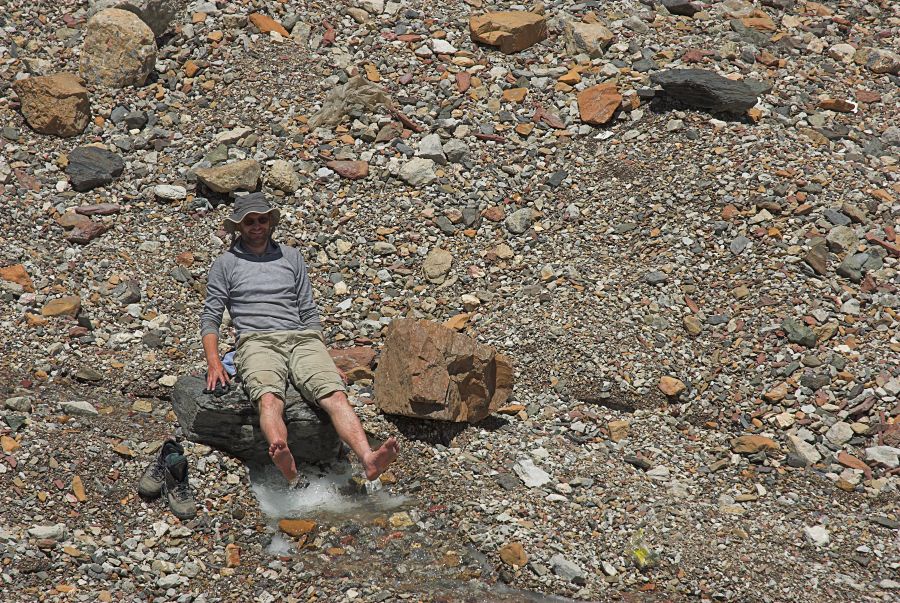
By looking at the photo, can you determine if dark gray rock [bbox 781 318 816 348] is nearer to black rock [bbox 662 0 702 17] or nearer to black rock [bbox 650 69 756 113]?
black rock [bbox 650 69 756 113]

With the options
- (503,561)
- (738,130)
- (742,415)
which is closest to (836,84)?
(738,130)

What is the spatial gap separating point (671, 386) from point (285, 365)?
3.11m

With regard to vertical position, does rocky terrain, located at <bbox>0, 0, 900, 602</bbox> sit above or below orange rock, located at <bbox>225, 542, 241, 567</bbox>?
above

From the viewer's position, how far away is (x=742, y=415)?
7.45 metres

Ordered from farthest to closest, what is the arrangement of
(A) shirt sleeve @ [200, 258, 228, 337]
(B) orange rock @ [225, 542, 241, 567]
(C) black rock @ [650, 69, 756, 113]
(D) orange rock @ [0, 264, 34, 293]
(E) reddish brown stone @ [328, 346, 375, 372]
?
(C) black rock @ [650, 69, 756, 113]
(D) orange rock @ [0, 264, 34, 293]
(E) reddish brown stone @ [328, 346, 375, 372]
(A) shirt sleeve @ [200, 258, 228, 337]
(B) orange rock @ [225, 542, 241, 567]

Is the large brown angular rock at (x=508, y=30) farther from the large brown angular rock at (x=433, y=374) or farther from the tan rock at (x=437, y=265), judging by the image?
the large brown angular rock at (x=433, y=374)

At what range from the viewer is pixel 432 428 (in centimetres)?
733

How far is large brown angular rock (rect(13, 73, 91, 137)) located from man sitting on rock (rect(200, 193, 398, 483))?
3582mm

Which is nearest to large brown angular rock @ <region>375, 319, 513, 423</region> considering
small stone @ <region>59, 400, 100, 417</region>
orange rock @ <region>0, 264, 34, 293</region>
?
small stone @ <region>59, 400, 100, 417</region>

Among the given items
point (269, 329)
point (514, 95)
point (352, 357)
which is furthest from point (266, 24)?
point (269, 329)

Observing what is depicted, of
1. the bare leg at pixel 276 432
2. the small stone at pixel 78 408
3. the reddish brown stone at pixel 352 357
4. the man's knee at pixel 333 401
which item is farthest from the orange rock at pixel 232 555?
the reddish brown stone at pixel 352 357

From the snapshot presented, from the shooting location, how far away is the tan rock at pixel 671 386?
761 cm

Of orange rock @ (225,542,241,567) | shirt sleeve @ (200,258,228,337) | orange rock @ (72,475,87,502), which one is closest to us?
orange rock @ (225,542,241,567)

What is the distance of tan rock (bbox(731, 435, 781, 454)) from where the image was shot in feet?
Result: 23.5
